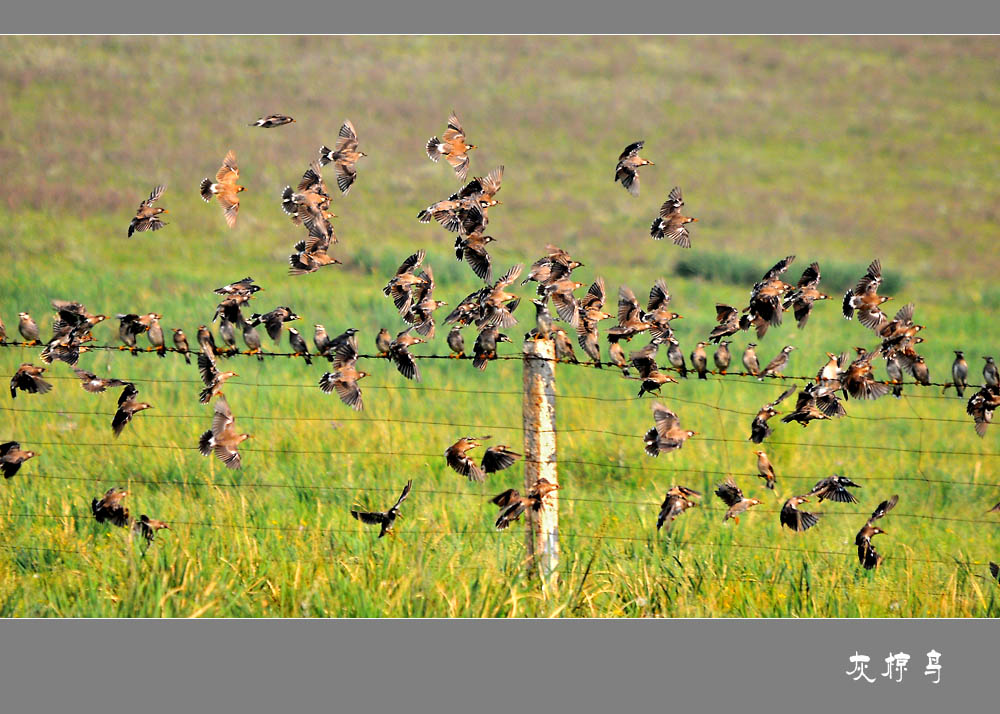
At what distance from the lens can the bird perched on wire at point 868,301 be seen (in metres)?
6.65

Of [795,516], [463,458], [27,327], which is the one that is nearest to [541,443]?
[463,458]

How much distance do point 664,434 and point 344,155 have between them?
2.65 m

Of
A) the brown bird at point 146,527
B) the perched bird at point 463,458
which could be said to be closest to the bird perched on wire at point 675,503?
the perched bird at point 463,458

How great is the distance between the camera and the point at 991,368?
23.2ft

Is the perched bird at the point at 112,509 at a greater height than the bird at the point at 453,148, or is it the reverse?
the bird at the point at 453,148

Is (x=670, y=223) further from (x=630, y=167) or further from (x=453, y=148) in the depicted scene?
(x=453, y=148)

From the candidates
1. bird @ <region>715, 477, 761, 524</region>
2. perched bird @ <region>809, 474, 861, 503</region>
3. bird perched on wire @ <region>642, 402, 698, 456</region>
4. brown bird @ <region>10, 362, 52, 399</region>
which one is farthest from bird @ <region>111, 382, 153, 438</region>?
perched bird @ <region>809, 474, 861, 503</region>

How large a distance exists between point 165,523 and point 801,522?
3.79m

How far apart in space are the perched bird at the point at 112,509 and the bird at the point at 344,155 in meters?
2.28

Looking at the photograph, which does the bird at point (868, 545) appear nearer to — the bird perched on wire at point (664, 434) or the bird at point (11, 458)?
the bird perched on wire at point (664, 434)

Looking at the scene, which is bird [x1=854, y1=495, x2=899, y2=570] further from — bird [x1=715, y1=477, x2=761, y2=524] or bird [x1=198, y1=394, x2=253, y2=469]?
bird [x1=198, y1=394, x2=253, y2=469]

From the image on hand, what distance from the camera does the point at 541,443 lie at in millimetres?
6172

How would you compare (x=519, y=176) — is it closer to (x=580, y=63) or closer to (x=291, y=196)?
(x=580, y=63)

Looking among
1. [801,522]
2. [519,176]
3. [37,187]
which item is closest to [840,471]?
[801,522]
